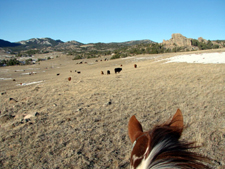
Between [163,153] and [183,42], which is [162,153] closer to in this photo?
[163,153]

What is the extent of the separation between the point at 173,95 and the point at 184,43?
79.9 metres

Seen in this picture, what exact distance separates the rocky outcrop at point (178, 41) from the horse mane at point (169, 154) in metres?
80.8

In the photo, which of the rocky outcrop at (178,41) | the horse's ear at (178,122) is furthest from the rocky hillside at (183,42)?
the horse's ear at (178,122)

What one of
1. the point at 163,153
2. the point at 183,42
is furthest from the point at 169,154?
the point at 183,42

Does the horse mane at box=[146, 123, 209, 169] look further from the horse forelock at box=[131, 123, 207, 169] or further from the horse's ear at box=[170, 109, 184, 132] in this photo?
the horse's ear at box=[170, 109, 184, 132]

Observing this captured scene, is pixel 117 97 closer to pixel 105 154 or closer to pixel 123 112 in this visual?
pixel 123 112

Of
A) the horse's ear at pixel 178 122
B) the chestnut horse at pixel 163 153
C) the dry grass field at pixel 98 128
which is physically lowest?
the dry grass field at pixel 98 128

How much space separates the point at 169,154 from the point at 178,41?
293 feet

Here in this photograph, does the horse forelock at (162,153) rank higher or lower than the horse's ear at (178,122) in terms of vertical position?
lower

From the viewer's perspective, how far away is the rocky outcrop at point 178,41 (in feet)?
245

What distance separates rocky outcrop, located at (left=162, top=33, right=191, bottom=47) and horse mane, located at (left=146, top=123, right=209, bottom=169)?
3182 inches

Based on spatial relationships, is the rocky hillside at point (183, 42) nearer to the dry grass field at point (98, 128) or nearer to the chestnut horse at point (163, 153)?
the dry grass field at point (98, 128)

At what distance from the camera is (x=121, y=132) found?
3.81 m

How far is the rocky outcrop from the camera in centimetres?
7481
